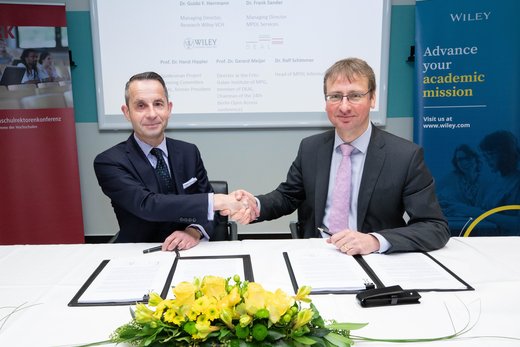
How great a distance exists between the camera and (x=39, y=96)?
11.9 feet

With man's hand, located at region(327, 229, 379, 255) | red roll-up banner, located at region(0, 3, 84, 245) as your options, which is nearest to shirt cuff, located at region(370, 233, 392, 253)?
man's hand, located at region(327, 229, 379, 255)

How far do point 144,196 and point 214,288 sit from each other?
3.54 feet

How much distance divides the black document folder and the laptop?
282cm

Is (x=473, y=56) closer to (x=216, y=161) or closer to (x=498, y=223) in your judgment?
(x=498, y=223)

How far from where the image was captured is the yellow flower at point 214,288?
868mm

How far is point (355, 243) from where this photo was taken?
1574mm

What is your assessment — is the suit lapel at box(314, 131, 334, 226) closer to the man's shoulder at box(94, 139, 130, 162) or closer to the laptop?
the man's shoulder at box(94, 139, 130, 162)

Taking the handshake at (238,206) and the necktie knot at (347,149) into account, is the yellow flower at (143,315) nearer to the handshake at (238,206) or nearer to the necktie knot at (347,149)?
the handshake at (238,206)

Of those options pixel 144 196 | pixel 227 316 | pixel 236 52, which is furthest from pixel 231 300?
pixel 236 52

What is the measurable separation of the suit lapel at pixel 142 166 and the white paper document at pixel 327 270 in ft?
2.69

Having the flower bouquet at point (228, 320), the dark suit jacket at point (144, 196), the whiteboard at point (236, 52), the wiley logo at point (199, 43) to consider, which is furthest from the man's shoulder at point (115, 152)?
the wiley logo at point (199, 43)

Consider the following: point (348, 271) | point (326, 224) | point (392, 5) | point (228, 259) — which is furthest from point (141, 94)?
point (392, 5)

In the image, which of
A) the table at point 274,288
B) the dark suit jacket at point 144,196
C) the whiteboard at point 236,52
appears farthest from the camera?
the whiteboard at point 236,52

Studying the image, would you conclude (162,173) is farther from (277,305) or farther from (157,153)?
(277,305)
